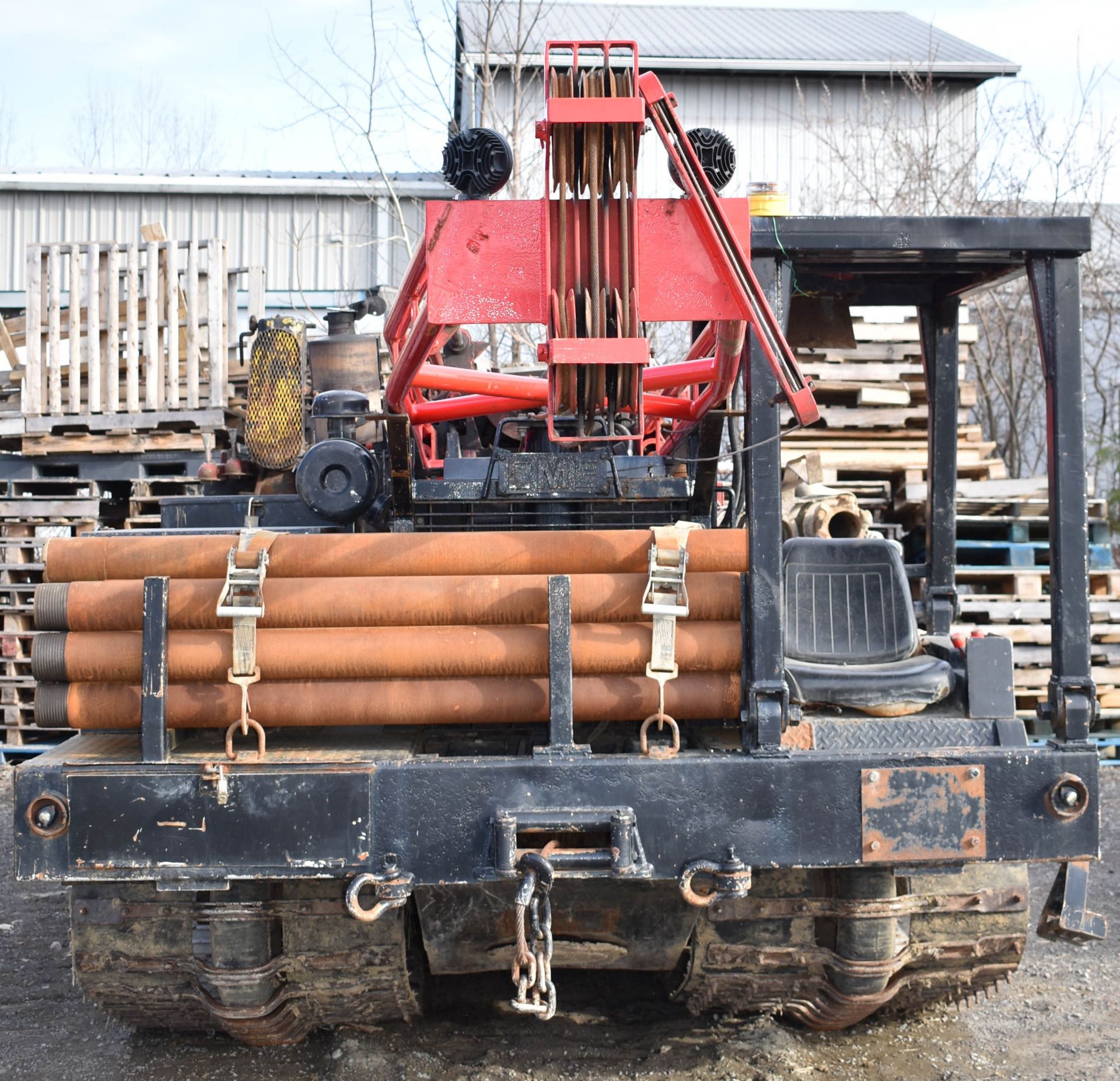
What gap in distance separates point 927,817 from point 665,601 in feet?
2.85

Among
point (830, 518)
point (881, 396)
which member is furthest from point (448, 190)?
point (830, 518)

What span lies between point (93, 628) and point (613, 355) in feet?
5.21

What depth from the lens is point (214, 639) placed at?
10.4 feet

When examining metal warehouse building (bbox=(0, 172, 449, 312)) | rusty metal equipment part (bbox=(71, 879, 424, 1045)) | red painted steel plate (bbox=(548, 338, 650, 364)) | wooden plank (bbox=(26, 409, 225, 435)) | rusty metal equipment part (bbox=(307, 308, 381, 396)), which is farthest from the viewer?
metal warehouse building (bbox=(0, 172, 449, 312))

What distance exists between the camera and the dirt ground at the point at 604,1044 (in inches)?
153

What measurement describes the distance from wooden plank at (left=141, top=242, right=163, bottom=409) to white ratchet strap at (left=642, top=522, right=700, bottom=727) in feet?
23.4

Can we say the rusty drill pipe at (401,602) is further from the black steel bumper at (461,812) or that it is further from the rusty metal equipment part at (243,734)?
the black steel bumper at (461,812)

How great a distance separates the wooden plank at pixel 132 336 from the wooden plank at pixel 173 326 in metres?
0.23

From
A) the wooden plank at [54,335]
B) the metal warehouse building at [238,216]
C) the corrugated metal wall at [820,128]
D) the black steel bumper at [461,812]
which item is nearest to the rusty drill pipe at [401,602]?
the black steel bumper at [461,812]

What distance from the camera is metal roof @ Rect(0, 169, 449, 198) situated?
18.3 meters

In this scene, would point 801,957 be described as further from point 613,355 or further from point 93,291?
point 93,291

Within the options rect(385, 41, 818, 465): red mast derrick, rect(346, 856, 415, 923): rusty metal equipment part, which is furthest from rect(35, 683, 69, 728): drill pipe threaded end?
rect(385, 41, 818, 465): red mast derrick

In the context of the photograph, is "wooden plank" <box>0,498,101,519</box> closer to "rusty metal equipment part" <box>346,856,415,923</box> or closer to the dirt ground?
the dirt ground

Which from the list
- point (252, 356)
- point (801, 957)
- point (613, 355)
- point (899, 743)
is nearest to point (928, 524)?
Answer: point (899, 743)
